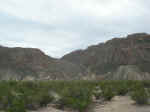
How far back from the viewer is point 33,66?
4028 inches

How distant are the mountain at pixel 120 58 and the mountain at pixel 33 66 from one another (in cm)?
933

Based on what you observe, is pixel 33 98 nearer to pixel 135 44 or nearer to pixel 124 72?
pixel 124 72

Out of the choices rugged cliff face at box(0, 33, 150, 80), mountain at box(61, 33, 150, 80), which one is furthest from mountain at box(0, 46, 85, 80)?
mountain at box(61, 33, 150, 80)

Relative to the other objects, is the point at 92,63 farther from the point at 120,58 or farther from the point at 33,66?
the point at 33,66

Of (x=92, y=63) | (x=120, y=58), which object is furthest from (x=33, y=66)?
(x=120, y=58)

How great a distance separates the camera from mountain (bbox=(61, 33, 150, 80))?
8247 cm

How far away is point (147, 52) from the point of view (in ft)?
313

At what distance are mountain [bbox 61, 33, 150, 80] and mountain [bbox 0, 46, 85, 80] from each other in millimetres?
9334

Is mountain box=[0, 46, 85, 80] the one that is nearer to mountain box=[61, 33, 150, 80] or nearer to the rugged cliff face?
the rugged cliff face

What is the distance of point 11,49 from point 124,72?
155 feet

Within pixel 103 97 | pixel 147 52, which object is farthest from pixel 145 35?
pixel 103 97

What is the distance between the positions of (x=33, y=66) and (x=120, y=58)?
1411 inches

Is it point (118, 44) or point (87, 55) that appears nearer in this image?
point (118, 44)

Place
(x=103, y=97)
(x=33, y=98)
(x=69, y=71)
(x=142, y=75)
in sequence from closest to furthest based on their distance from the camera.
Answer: (x=33, y=98) → (x=103, y=97) → (x=142, y=75) → (x=69, y=71)
